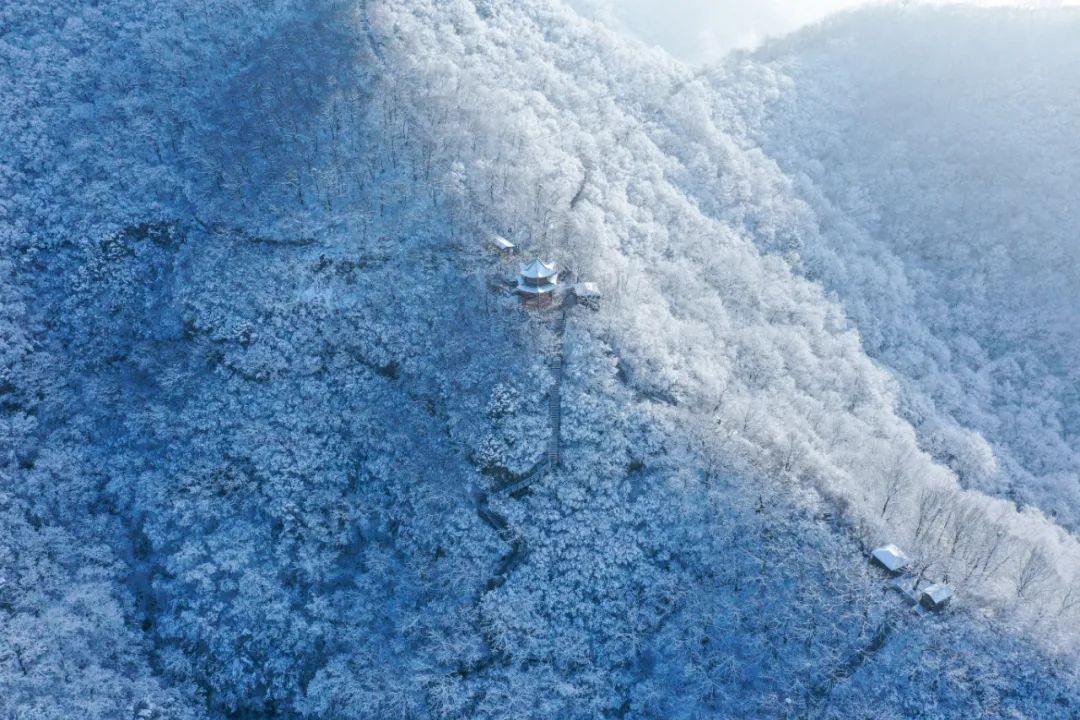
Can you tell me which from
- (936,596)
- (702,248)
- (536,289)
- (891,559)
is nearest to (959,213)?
(702,248)

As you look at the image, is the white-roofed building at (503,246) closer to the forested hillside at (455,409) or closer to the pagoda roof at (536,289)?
the forested hillside at (455,409)

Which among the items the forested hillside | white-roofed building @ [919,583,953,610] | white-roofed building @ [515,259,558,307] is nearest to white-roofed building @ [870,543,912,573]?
the forested hillside

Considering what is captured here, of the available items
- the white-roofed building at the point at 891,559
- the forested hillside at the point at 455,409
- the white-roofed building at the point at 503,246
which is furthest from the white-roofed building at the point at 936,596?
the white-roofed building at the point at 503,246

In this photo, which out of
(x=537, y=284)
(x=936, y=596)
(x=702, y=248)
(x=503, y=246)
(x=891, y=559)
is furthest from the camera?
(x=702, y=248)

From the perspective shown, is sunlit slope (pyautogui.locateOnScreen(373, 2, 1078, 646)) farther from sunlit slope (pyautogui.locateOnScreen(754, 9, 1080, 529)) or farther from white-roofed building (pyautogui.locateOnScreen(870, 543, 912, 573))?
white-roofed building (pyautogui.locateOnScreen(870, 543, 912, 573))

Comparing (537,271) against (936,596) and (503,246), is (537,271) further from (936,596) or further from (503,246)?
(936,596)

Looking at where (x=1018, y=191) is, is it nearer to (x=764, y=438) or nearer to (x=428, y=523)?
(x=764, y=438)
